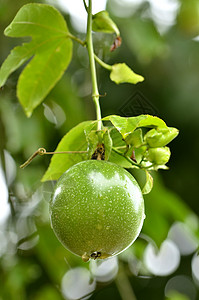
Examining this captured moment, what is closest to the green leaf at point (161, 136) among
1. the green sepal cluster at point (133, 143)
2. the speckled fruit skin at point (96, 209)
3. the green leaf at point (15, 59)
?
the green sepal cluster at point (133, 143)

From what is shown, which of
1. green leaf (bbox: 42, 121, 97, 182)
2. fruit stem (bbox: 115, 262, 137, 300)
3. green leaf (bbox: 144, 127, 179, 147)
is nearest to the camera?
green leaf (bbox: 144, 127, 179, 147)

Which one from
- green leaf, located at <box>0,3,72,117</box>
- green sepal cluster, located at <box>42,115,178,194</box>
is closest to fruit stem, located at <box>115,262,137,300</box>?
green leaf, located at <box>0,3,72,117</box>

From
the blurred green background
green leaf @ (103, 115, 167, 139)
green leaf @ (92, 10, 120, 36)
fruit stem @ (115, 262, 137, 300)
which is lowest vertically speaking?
fruit stem @ (115, 262, 137, 300)

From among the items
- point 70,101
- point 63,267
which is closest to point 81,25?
point 70,101

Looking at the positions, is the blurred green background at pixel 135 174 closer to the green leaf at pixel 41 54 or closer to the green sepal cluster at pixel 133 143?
the green leaf at pixel 41 54

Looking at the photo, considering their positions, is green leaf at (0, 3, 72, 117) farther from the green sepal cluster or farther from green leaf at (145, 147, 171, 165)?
green leaf at (145, 147, 171, 165)

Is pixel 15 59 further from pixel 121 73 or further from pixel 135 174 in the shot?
pixel 135 174
